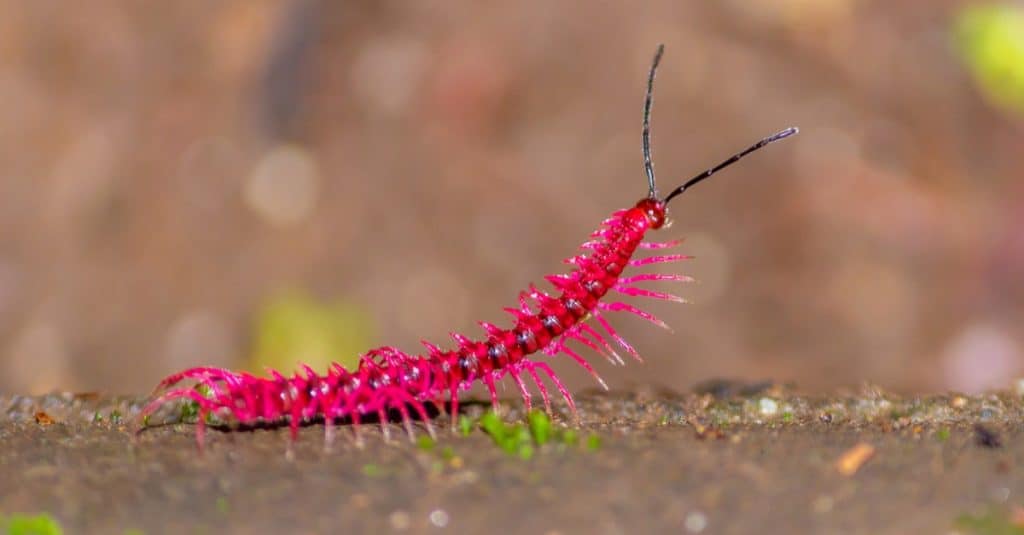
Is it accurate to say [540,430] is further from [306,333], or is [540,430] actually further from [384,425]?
[306,333]

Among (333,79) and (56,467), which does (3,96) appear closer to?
(333,79)

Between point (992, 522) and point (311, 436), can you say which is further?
point (311, 436)

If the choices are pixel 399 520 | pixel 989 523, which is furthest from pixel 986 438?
pixel 399 520

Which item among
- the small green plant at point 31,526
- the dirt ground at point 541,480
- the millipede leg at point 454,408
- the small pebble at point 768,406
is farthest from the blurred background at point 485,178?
the small green plant at point 31,526

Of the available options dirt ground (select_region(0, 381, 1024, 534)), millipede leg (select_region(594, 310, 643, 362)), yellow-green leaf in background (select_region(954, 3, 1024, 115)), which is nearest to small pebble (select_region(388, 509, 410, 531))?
dirt ground (select_region(0, 381, 1024, 534))

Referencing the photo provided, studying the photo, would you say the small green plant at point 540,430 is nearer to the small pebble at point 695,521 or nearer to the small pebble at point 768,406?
the small pebble at point 695,521

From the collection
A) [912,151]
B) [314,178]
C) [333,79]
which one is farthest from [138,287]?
[912,151]

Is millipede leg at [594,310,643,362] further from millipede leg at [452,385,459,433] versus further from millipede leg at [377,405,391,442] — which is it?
millipede leg at [377,405,391,442]
